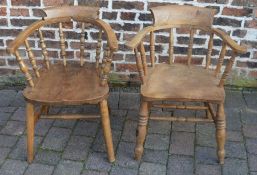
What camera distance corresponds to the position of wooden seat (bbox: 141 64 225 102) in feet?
7.26

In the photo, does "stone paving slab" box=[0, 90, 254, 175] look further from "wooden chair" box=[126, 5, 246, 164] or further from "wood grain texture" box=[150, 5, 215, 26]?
"wood grain texture" box=[150, 5, 215, 26]

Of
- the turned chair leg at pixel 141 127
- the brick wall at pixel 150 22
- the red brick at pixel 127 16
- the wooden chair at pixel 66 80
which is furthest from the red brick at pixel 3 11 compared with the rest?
the turned chair leg at pixel 141 127

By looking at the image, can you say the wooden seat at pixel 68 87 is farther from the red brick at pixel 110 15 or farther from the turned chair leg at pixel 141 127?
the red brick at pixel 110 15

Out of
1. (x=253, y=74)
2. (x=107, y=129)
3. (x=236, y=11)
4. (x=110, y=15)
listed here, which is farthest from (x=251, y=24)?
(x=107, y=129)

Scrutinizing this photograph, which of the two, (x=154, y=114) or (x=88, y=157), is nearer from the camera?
(x=88, y=157)

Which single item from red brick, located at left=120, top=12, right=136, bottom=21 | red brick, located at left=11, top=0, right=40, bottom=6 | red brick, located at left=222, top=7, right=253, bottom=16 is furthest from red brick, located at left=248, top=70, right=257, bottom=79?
red brick, located at left=11, top=0, right=40, bottom=6

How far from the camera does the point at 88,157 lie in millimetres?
2445

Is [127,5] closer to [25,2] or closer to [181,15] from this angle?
[181,15]

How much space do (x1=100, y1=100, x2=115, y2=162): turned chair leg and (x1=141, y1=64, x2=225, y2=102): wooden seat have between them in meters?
0.25

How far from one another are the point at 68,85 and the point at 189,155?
943 millimetres

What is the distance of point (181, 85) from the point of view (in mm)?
2336

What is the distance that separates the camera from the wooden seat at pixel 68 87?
7.20ft

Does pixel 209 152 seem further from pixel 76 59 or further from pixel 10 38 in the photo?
pixel 10 38

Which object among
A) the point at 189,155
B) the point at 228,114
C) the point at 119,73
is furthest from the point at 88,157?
the point at 228,114
